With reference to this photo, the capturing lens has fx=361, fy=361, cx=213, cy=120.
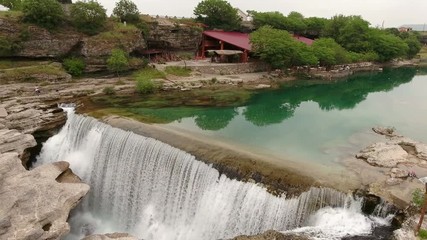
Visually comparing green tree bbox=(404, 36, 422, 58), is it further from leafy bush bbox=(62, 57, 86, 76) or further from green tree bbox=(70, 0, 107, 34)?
leafy bush bbox=(62, 57, 86, 76)

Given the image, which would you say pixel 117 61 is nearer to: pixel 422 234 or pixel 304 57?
pixel 304 57

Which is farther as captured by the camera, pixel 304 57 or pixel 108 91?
pixel 304 57

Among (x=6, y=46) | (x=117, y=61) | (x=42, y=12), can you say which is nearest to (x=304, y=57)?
(x=117, y=61)

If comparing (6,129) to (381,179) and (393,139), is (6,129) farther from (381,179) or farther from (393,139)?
(393,139)

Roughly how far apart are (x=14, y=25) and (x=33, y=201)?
25.5 metres

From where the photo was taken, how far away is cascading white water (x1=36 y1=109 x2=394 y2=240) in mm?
15000

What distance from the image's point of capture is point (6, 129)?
2064 cm

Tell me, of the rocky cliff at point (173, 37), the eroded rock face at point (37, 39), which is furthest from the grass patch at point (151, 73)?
the rocky cliff at point (173, 37)

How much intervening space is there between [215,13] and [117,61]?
21.4 metres

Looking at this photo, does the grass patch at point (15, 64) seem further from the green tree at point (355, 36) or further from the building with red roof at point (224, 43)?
the green tree at point (355, 36)

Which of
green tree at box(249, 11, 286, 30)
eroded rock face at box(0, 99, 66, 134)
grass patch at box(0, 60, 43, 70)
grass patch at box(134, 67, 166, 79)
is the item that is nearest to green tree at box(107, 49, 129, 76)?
grass patch at box(134, 67, 166, 79)

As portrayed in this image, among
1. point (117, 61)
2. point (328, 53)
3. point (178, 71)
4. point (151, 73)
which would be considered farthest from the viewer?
point (328, 53)

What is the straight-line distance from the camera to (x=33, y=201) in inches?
557

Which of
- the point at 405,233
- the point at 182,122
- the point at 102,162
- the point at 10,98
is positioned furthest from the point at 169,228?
the point at 10,98
